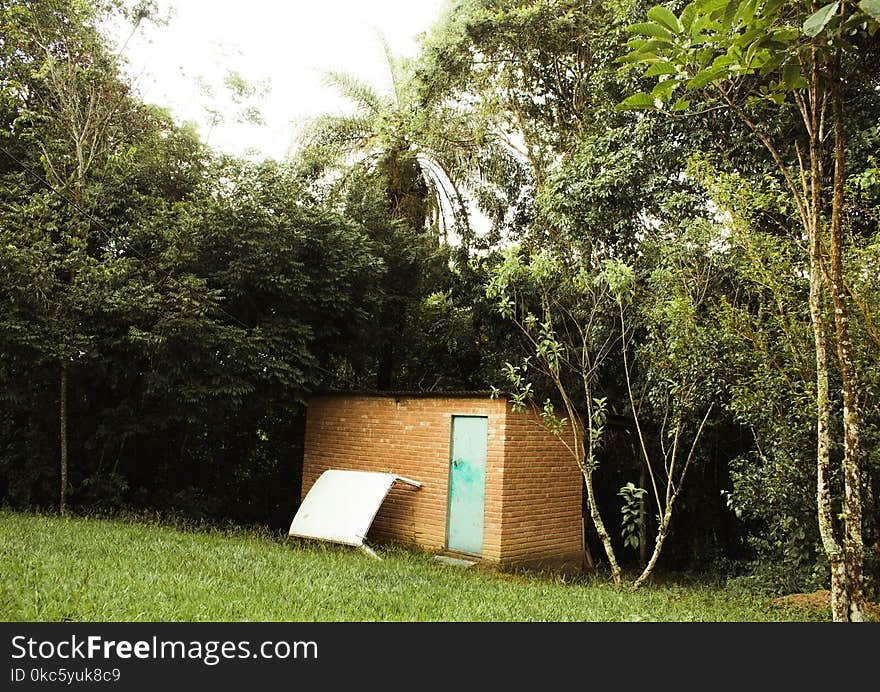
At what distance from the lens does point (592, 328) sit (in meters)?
10.2

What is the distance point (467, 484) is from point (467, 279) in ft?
16.8

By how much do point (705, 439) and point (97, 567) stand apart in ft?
28.3

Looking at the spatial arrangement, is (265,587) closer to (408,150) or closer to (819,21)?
(819,21)

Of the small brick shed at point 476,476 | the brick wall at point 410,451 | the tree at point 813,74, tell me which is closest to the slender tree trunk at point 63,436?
the brick wall at point 410,451

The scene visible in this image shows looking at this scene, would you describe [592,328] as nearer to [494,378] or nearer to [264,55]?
[494,378]

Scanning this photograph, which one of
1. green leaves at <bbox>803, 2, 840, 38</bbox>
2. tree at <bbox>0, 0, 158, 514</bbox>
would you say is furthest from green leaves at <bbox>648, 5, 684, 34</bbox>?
tree at <bbox>0, 0, 158, 514</bbox>

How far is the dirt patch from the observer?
6910 millimetres

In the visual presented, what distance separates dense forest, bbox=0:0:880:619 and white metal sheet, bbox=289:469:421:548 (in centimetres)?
210

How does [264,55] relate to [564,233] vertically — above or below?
above

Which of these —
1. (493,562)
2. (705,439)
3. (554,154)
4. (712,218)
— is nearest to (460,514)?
(493,562)

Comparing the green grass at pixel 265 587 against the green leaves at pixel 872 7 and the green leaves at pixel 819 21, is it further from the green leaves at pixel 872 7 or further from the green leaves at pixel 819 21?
the green leaves at pixel 872 7

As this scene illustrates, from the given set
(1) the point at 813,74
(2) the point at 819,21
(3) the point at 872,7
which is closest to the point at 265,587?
(2) the point at 819,21

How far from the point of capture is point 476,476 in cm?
968

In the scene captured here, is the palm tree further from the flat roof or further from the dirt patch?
the dirt patch
